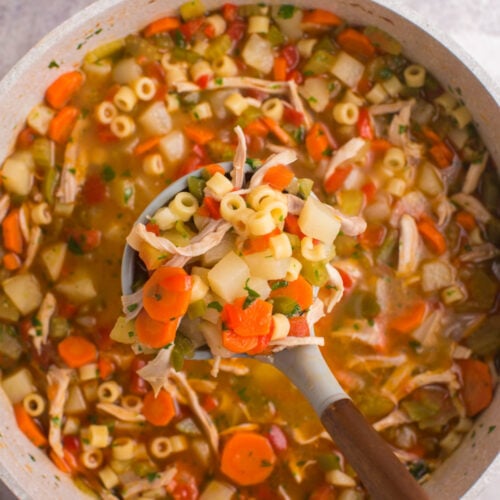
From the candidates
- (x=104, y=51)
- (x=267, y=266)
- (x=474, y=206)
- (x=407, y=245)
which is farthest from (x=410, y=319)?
(x=104, y=51)

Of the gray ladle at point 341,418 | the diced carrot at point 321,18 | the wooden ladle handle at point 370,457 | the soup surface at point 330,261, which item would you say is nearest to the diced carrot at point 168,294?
the gray ladle at point 341,418

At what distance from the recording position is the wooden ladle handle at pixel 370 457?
2.59 m

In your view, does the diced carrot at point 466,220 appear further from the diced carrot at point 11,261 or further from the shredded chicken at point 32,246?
the diced carrot at point 11,261

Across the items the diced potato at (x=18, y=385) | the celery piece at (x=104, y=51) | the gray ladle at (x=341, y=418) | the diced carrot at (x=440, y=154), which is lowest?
the gray ladle at (x=341, y=418)

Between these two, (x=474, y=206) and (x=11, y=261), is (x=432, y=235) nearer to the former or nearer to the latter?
(x=474, y=206)

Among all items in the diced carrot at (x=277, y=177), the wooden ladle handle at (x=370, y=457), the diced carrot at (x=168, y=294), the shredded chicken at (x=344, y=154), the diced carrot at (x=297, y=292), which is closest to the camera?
the wooden ladle handle at (x=370, y=457)

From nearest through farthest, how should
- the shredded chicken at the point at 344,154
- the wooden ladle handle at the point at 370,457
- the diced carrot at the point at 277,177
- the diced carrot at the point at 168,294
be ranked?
the wooden ladle handle at the point at 370,457
the diced carrot at the point at 168,294
the diced carrot at the point at 277,177
the shredded chicken at the point at 344,154

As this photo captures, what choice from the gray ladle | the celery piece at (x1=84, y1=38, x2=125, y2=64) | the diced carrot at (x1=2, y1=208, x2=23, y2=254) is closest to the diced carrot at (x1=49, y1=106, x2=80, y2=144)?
the celery piece at (x1=84, y1=38, x2=125, y2=64)

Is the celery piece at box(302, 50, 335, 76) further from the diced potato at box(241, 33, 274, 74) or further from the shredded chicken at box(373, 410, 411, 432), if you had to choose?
the shredded chicken at box(373, 410, 411, 432)

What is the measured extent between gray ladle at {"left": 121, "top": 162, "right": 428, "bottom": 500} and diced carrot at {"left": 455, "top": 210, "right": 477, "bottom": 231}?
3.38ft

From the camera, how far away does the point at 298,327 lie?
3.07m

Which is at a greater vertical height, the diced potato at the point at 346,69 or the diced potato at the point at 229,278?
the diced potato at the point at 346,69

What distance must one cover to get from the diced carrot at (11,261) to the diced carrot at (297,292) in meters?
1.30

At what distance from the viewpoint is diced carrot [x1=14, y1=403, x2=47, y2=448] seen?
3.65 metres
